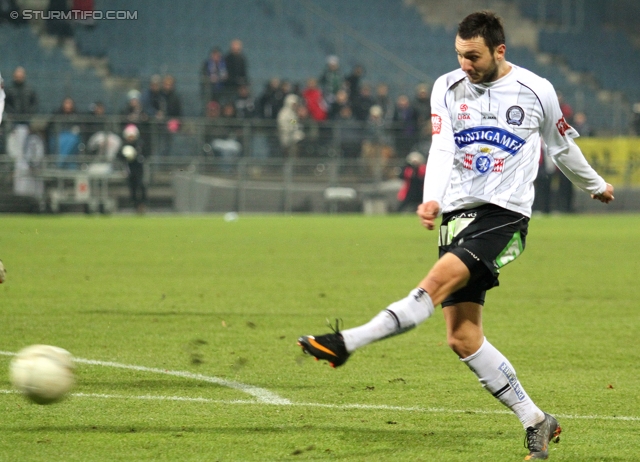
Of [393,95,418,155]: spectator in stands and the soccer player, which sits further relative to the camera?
[393,95,418,155]: spectator in stands

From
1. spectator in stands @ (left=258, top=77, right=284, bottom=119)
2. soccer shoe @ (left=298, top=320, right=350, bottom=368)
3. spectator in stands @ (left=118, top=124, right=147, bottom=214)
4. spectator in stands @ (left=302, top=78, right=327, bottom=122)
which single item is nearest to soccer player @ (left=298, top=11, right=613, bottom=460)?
soccer shoe @ (left=298, top=320, right=350, bottom=368)

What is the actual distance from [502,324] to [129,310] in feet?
11.8

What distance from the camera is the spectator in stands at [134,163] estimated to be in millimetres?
27453

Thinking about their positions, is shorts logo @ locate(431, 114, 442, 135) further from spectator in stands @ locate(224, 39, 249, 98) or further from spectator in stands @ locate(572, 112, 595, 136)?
spectator in stands @ locate(572, 112, 595, 136)

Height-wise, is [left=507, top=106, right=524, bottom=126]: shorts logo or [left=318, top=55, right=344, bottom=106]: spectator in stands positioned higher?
[left=318, top=55, right=344, bottom=106]: spectator in stands

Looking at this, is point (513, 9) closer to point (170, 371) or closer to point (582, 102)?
point (582, 102)

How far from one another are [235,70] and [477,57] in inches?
983

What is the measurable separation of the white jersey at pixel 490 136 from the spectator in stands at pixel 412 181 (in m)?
23.9

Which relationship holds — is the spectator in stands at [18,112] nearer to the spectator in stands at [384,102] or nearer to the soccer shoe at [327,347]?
the spectator in stands at [384,102]

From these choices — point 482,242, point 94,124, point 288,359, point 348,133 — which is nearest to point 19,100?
point 94,124

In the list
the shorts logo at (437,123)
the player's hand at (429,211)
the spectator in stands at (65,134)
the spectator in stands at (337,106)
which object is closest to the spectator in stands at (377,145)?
the spectator in stands at (337,106)

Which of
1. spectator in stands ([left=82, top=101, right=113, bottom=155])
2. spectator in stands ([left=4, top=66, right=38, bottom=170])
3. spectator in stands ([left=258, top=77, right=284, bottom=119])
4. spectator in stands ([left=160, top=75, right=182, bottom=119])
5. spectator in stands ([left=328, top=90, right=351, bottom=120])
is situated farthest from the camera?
spectator in stands ([left=328, top=90, right=351, bottom=120])

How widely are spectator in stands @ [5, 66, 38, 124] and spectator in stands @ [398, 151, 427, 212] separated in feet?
32.8

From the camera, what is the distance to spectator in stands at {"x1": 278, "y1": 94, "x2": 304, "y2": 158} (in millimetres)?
29391
